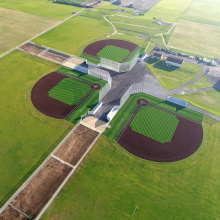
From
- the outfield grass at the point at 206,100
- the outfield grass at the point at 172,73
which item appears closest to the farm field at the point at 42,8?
the outfield grass at the point at 172,73

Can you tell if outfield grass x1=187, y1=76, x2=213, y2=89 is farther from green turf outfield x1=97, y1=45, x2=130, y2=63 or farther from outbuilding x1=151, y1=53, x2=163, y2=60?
green turf outfield x1=97, y1=45, x2=130, y2=63

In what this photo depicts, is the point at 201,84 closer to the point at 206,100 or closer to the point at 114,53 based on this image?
the point at 206,100

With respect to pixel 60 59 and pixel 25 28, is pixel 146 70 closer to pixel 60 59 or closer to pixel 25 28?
pixel 60 59

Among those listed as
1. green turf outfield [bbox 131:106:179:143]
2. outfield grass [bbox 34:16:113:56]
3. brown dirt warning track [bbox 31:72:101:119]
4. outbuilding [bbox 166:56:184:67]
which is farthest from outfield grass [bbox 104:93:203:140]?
outfield grass [bbox 34:16:113:56]

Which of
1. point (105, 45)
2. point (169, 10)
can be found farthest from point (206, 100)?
point (169, 10)

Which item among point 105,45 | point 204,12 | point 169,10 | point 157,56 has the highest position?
point 169,10

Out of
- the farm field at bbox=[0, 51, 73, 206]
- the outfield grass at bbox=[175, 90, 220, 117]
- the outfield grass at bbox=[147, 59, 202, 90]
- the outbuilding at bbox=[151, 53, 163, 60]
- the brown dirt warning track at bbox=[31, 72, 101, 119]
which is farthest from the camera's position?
the outbuilding at bbox=[151, 53, 163, 60]
